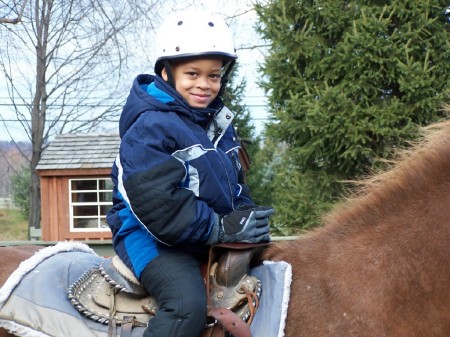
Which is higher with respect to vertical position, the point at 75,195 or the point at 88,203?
the point at 75,195

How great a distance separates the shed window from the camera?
14.4 meters

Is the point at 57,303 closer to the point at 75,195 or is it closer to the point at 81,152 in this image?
the point at 75,195

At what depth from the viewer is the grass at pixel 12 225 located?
919 inches

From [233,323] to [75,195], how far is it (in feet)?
42.3

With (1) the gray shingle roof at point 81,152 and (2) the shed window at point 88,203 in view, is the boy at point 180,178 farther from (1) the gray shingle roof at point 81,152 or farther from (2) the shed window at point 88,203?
(2) the shed window at point 88,203

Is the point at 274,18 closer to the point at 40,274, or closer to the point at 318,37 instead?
the point at 318,37

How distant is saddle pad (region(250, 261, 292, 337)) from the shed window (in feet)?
40.2

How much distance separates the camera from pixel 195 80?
104 inches

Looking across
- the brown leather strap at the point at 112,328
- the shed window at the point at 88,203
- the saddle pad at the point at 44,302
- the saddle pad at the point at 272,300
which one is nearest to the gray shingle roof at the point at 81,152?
the shed window at the point at 88,203

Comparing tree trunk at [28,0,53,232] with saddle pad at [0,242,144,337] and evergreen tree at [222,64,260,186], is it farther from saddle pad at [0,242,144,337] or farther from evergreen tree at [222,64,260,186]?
saddle pad at [0,242,144,337]

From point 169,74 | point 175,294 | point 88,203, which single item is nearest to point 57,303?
point 175,294

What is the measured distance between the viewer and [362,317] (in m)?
2.29

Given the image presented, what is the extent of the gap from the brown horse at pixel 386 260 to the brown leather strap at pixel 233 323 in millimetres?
195

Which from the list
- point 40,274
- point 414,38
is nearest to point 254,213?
point 40,274
